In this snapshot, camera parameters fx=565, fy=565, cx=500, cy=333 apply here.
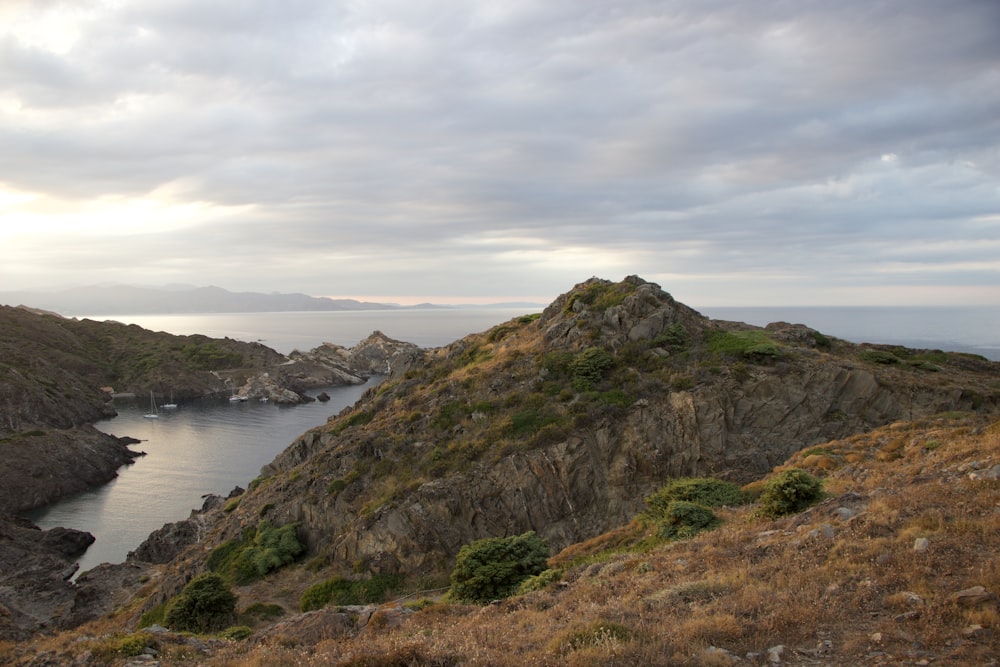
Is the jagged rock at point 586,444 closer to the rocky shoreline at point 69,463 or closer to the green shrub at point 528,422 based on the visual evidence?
the green shrub at point 528,422

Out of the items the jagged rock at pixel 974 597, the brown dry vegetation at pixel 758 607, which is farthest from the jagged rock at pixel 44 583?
the jagged rock at pixel 974 597

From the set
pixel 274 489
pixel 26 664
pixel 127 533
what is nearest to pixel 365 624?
pixel 26 664

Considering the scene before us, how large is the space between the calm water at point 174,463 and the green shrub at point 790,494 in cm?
5409

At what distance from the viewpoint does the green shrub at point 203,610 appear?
73.5 feet

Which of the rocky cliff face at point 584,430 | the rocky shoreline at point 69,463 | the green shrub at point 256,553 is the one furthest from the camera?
the rocky shoreline at point 69,463

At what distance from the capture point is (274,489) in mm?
33531

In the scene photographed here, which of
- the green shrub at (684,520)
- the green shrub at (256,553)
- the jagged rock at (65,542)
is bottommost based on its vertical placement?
the jagged rock at (65,542)

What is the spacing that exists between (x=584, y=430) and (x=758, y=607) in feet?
63.3

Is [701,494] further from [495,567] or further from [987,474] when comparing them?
[987,474]

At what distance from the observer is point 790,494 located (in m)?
15.6

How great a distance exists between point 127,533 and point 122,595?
22316mm

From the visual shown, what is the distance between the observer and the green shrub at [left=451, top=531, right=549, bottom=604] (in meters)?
17.1

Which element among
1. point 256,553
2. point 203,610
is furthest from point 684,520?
point 256,553

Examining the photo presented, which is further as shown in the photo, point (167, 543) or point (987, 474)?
point (167, 543)
